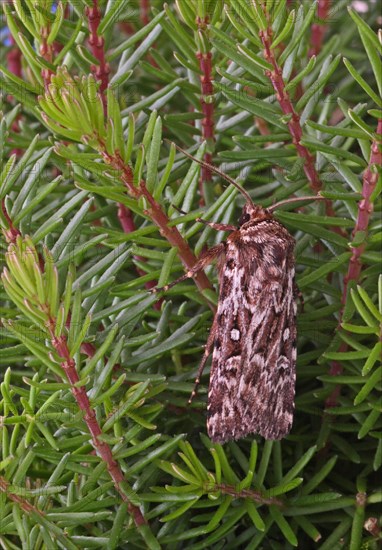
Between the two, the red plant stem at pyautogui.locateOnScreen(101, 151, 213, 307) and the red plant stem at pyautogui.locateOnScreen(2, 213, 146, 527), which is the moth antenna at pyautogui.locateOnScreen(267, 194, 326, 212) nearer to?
the red plant stem at pyautogui.locateOnScreen(101, 151, 213, 307)

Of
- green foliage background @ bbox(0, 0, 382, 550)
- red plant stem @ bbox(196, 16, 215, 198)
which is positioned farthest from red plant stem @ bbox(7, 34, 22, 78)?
red plant stem @ bbox(196, 16, 215, 198)

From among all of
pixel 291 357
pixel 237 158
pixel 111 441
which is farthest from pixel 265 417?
pixel 237 158

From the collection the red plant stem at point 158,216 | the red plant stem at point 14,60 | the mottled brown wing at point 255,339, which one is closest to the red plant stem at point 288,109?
the mottled brown wing at point 255,339

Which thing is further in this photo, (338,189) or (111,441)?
(338,189)

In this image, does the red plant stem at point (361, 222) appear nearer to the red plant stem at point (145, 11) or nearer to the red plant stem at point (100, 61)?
the red plant stem at point (100, 61)

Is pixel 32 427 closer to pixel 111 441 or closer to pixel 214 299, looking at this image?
pixel 111 441

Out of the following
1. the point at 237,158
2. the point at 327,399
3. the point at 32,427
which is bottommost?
the point at 327,399

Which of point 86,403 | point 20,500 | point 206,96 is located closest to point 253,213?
point 206,96
